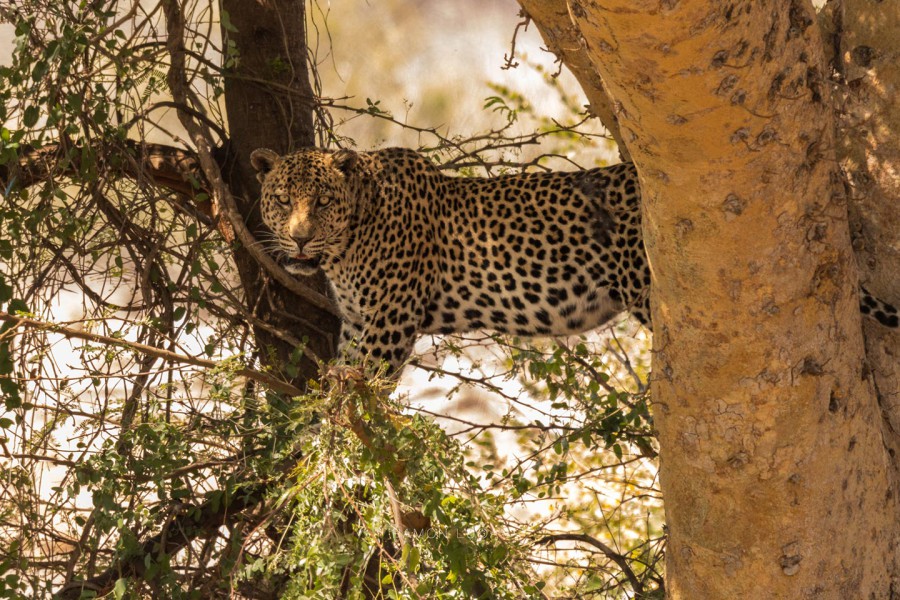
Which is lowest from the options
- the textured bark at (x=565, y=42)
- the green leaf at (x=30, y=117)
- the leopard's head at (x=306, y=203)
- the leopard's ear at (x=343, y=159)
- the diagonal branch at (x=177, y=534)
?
the diagonal branch at (x=177, y=534)

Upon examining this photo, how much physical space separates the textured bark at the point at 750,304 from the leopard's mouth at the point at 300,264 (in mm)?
3180

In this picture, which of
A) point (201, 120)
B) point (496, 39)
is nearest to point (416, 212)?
point (201, 120)

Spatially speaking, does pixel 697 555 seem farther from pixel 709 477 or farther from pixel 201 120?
pixel 201 120

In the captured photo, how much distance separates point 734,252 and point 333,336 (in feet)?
12.4

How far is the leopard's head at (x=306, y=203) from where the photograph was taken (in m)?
6.18

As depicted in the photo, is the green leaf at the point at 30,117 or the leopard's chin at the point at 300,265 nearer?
the green leaf at the point at 30,117

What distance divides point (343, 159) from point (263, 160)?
44 cm

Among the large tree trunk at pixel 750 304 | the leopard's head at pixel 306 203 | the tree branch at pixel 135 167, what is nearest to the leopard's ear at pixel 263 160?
the leopard's head at pixel 306 203

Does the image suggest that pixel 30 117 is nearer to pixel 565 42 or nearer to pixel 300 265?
pixel 300 265

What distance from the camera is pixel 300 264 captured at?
626cm

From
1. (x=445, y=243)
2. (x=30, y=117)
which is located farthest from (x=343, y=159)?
(x=30, y=117)

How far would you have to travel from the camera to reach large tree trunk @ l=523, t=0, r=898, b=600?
8.78 feet

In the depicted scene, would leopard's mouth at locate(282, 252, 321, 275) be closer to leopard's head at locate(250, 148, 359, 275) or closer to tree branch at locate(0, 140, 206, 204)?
leopard's head at locate(250, 148, 359, 275)

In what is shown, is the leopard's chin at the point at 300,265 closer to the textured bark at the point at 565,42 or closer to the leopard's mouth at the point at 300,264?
the leopard's mouth at the point at 300,264
